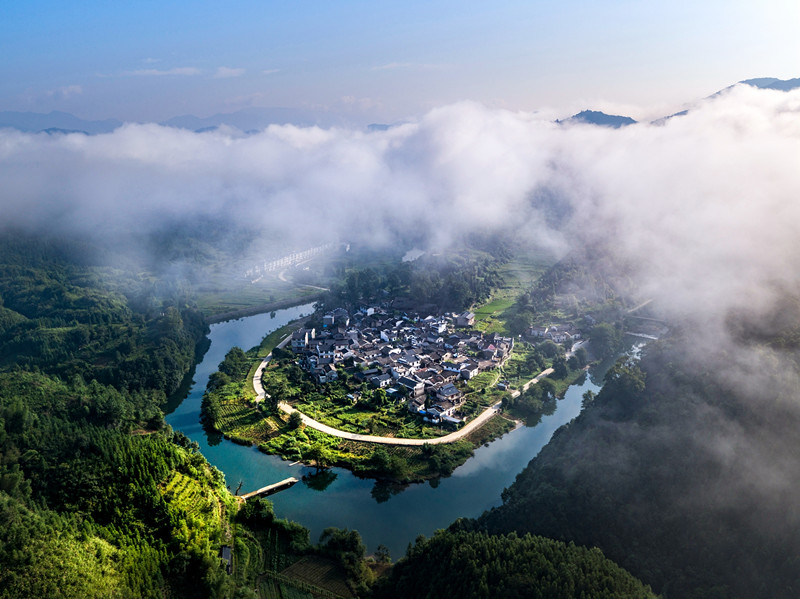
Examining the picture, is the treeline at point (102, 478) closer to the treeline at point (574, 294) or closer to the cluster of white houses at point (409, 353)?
the cluster of white houses at point (409, 353)

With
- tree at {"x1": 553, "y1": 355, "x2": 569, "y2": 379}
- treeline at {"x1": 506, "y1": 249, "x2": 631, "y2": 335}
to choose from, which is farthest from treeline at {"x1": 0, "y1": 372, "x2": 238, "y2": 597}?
treeline at {"x1": 506, "y1": 249, "x2": 631, "y2": 335}

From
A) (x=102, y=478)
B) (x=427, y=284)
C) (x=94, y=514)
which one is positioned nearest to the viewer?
(x=94, y=514)

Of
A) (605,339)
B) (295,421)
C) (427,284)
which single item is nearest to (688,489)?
(295,421)

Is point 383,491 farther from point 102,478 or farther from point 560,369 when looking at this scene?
point 560,369

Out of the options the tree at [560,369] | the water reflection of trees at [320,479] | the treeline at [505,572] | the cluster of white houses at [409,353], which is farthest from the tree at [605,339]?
the treeline at [505,572]

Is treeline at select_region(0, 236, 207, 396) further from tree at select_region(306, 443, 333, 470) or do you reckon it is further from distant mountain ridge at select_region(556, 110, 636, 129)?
distant mountain ridge at select_region(556, 110, 636, 129)
